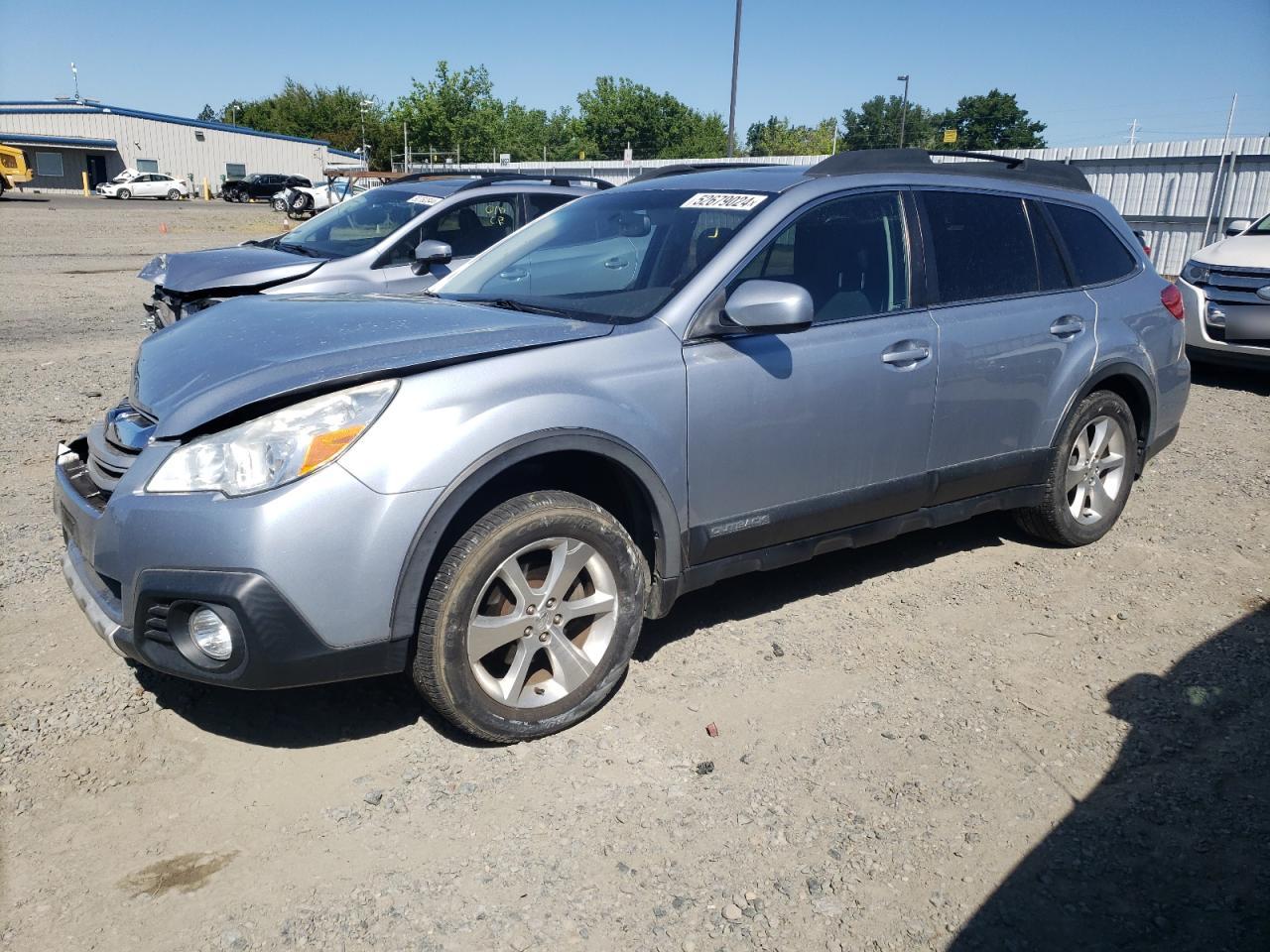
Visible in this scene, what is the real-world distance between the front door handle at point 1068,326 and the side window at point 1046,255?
16 centimetres

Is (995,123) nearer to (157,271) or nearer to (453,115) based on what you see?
(453,115)

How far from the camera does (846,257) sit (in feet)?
13.2

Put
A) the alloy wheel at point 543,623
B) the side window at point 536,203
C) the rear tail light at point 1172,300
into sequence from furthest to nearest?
the side window at point 536,203
the rear tail light at point 1172,300
the alloy wheel at point 543,623

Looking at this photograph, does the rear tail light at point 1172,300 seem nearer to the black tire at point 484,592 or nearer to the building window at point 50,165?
the black tire at point 484,592

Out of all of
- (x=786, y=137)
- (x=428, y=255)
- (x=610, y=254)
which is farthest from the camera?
(x=786, y=137)

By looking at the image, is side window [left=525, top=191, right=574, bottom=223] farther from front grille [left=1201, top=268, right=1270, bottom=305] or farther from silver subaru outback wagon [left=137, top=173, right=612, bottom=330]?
front grille [left=1201, top=268, right=1270, bottom=305]

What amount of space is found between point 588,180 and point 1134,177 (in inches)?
444

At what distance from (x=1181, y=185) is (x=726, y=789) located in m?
16.7

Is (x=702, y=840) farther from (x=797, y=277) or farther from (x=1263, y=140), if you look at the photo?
(x=1263, y=140)

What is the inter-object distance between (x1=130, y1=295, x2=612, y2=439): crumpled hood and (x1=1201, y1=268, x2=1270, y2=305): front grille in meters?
8.08

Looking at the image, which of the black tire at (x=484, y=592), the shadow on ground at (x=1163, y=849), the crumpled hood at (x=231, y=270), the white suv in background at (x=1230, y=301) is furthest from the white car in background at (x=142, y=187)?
the shadow on ground at (x=1163, y=849)

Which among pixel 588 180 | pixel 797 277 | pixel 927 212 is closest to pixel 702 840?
pixel 797 277

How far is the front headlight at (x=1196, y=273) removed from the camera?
377 inches

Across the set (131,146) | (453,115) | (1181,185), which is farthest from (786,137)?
(1181,185)
